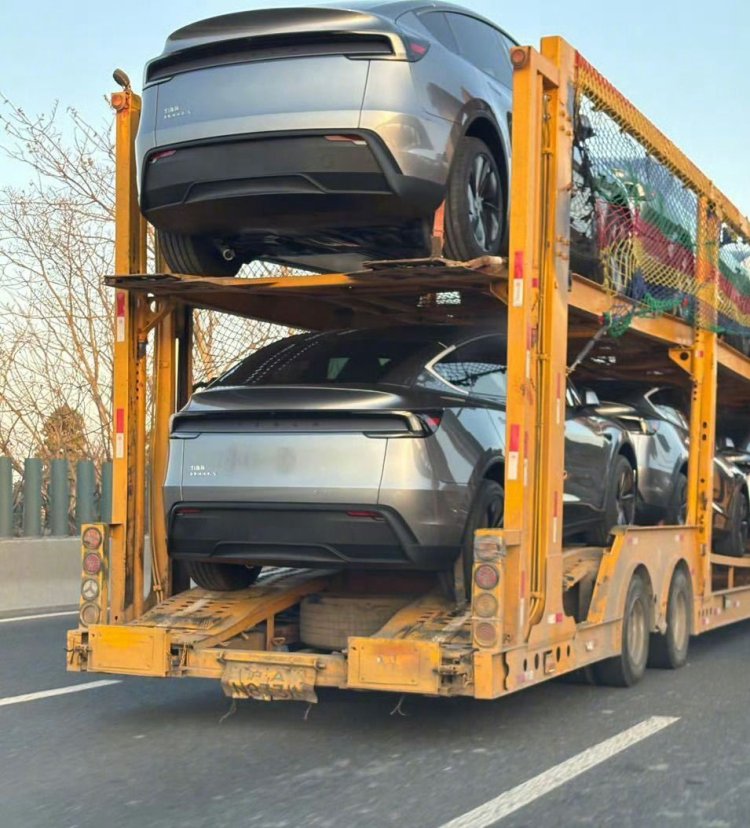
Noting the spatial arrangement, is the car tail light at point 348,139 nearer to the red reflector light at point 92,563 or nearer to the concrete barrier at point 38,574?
the red reflector light at point 92,563

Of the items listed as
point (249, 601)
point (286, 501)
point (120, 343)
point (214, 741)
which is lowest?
point (214, 741)

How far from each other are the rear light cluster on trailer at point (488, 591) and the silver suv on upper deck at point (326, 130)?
1.68 m

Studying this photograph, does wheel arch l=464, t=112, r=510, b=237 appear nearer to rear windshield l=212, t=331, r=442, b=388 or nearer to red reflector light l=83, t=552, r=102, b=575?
rear windshield l=212, t=331, r=442, b=388

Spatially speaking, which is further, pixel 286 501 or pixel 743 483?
pixel 743 483

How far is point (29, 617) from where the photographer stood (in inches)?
499

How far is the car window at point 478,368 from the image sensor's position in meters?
7.48

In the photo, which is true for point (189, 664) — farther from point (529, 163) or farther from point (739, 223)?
point (739, 223)

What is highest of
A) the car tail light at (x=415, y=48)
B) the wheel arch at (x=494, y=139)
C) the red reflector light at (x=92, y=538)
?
the car tail light at (x=415, y=48)

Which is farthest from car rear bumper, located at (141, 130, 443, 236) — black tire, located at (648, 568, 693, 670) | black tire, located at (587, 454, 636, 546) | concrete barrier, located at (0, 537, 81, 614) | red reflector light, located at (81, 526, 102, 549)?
concrete barrier, located at (0, 537, 81, 614)

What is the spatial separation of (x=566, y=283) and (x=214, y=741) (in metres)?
3.11

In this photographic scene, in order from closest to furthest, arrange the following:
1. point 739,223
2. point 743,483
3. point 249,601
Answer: point 249,601
point 739,223
point 743,483

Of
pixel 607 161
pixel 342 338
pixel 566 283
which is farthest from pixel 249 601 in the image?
pixel 607 161

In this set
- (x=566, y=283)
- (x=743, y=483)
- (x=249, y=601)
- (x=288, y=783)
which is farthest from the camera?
(x=743, y=483)

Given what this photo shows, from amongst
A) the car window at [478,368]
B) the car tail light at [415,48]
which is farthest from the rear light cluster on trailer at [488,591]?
the car tail light at [415,48]
